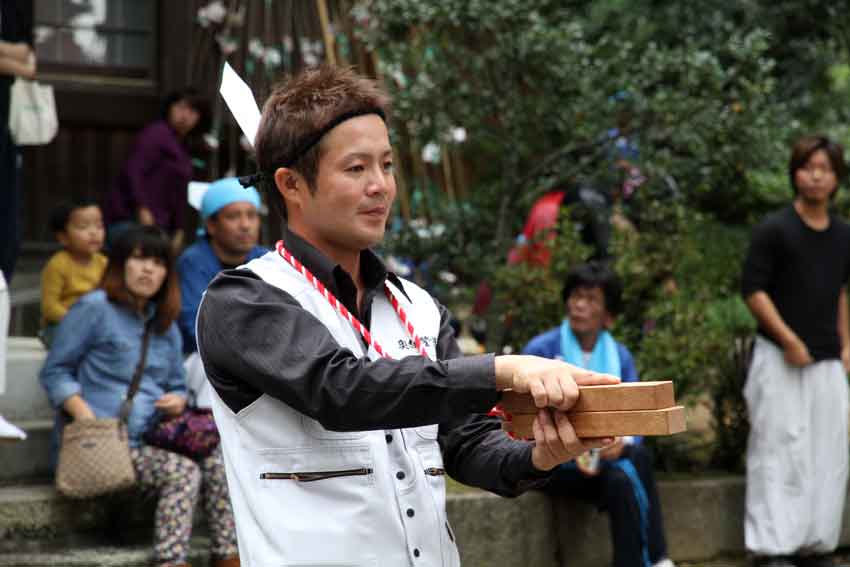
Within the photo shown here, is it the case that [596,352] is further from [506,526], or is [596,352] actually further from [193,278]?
[193,278]

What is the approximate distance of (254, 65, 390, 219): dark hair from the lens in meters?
2.53

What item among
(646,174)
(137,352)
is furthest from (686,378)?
(137,352)

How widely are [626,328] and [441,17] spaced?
187cm

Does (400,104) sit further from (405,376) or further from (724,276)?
(405,376)

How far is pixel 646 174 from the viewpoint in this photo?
23.1 ft

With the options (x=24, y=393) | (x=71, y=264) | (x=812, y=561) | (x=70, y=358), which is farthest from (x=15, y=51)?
(x=812, y=561)

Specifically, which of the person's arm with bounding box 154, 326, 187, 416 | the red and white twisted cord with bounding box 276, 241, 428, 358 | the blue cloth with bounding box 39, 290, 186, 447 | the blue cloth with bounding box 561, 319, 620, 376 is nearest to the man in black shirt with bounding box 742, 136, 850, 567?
the blue cloth with bounding box 561, 319, 620, 376

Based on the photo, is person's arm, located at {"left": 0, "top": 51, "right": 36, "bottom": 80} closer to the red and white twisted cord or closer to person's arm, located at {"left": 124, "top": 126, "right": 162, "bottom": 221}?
person's arm, located at {"left": 124, "top": 126, "right": 162, "bottom": 221}

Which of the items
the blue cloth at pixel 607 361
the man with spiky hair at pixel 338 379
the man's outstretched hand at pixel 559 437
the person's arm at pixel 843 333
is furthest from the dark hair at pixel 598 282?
the man's outstretched hand at pixel 559 437

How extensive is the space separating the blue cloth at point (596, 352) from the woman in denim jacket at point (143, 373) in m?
1.65

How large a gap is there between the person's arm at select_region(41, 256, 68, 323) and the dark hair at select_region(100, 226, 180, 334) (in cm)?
76

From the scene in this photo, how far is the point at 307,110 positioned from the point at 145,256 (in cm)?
329

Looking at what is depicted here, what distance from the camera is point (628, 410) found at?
221 cm

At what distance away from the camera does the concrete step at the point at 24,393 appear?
6.26 m
